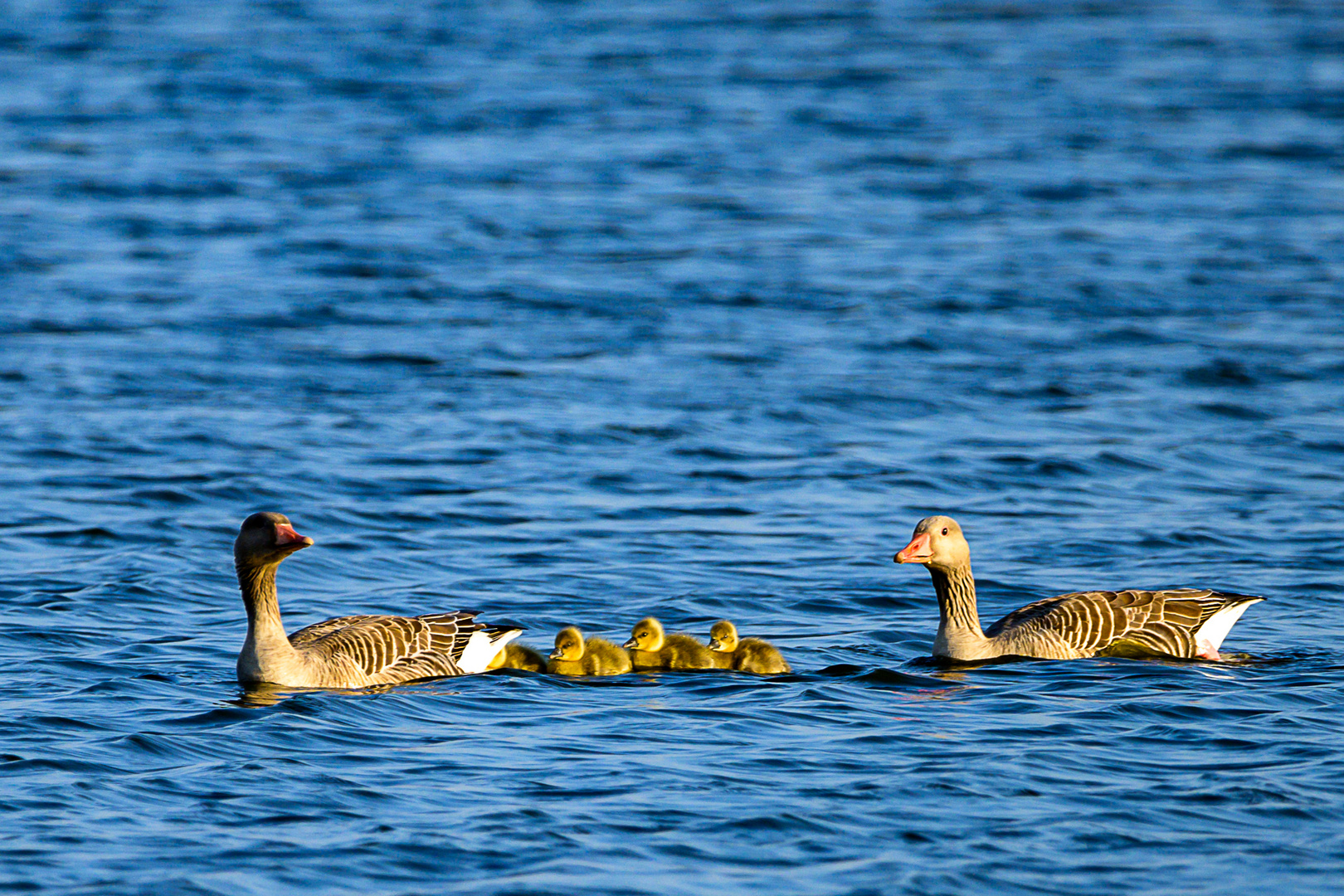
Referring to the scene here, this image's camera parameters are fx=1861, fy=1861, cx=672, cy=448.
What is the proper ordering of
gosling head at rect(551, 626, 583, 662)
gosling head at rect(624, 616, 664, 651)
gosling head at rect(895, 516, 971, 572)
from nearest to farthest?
gosling head at rect(551, 626, 583, 662), gosling head at rect(624, 616, 664, 651), gosling head at rect(895, 516, 971, 572)

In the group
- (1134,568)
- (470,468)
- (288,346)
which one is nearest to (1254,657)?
(1134,568)

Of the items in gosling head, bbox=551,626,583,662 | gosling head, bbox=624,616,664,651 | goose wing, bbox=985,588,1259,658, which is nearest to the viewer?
gosling head, bbox=551,626,583,662

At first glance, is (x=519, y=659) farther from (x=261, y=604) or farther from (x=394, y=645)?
(x=261, y=604)

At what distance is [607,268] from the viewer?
2856cm

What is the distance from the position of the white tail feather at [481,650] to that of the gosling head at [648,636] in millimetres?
850

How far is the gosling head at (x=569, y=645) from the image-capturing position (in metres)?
12.5

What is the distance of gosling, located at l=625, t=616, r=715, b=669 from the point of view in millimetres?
12648

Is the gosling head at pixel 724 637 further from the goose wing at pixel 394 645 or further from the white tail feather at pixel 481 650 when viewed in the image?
the goose wing at pixel 394 645

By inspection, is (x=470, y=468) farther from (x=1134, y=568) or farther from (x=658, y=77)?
(x=658, y=77)

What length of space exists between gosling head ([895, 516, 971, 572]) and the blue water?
777mm

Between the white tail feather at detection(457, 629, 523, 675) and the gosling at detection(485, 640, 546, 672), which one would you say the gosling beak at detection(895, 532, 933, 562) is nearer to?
the gosling at detection(485, 640, 546, 672)

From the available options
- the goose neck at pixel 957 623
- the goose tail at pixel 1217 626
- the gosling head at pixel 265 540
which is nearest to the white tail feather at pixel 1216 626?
the goose tail at pixel 1217 626

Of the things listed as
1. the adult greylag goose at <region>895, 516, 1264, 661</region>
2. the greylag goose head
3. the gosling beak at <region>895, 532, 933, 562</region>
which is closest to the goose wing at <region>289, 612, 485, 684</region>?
the greylag goose head

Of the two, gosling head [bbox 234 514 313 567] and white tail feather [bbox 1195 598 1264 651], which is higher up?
gosling head [bbox 234 514 313 567]
